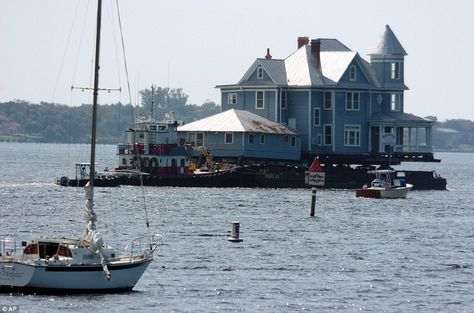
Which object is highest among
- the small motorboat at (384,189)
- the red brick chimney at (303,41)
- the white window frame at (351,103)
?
the red brick chimney at (303,41)

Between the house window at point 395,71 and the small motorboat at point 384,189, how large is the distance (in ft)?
58.6

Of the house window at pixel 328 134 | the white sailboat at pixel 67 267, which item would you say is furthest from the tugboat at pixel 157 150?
the white sailboat at pixel 67 267

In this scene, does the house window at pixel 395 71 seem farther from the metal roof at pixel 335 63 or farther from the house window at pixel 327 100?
the house window at pixel 327 100

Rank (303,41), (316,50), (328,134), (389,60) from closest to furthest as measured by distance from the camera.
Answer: (328,134) < (316,50) < (389,60) < (303,41)

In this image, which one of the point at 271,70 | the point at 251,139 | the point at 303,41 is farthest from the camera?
the point at 303,41

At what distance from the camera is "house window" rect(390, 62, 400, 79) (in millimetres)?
134750

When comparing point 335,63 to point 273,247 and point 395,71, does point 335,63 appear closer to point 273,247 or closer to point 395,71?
point 395,71

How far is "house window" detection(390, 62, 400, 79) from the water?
51.2ft

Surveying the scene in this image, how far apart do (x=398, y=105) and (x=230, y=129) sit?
1913 centimetres

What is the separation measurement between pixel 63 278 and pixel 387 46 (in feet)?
285

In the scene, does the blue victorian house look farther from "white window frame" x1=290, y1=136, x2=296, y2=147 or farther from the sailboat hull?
the sailboat hull

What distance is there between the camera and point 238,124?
412ft

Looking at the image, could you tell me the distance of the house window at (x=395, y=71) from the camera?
134750mm

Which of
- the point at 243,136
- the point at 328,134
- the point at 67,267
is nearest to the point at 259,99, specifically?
the point at 328,134
